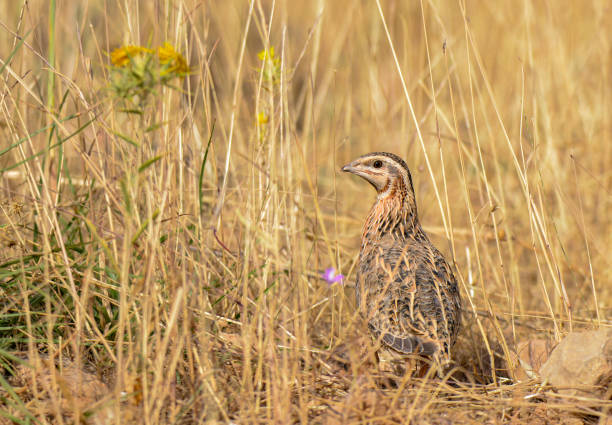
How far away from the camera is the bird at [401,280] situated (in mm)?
3721

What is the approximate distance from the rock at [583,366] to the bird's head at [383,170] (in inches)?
57.9

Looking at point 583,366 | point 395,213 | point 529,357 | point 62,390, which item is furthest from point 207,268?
point 529,357

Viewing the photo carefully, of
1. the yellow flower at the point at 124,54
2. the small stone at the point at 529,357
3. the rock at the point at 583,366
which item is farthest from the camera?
the small stone at the point at 529,357

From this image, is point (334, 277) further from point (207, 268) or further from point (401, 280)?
point (207, 268)

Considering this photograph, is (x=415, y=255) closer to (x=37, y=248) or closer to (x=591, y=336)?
(x=591, y=336)

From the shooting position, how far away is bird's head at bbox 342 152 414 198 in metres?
4.54

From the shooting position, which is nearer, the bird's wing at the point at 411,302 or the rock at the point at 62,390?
the rock at the point at 62,390

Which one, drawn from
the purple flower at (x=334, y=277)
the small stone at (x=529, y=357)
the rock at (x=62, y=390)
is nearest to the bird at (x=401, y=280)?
the purple flower at (x=334, y=277)

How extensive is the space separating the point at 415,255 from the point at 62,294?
1.94m

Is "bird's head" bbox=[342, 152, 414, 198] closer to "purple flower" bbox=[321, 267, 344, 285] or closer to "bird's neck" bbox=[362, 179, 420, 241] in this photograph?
"bird's neck" bbox=[362, 179, 420, 241]

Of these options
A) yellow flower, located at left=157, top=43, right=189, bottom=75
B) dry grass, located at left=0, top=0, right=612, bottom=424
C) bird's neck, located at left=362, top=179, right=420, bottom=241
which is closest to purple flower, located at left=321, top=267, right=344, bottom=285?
dry grass, located at left=0, top=0, right=612, bottom=424

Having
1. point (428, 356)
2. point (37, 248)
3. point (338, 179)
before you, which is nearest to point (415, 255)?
point (428, 356)

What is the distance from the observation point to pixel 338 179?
26.4ft

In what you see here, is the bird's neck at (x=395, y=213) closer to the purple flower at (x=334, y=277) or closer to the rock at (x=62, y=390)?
the purple flower at (x=334, y=277)
